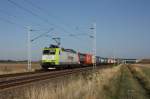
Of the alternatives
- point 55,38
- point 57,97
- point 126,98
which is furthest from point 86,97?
point 55,38

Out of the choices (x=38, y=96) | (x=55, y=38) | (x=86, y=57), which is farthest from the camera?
(x=86, y=57)

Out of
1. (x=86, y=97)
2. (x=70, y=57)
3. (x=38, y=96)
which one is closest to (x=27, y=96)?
(x=38, y=96)

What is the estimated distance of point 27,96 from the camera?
1366 centimetres

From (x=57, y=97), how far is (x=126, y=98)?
405 centimetres

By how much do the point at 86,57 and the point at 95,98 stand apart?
61996mm

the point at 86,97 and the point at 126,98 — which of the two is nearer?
the point at 86,97

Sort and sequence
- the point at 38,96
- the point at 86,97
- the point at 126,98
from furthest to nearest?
1. the point at 126,98
2. the point at 86,97
3. the point at 38,96

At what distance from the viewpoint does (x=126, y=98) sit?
52.2ft

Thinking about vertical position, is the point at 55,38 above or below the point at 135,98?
above

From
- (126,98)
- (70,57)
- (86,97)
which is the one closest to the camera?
(86,97)

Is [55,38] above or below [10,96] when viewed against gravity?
above

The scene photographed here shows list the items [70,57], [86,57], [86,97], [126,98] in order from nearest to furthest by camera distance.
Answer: [86,97] < [126,98] < [70,57] < [86,57]

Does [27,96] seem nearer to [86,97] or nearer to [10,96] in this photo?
[10,96]

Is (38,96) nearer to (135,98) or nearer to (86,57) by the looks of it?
(135,98)
